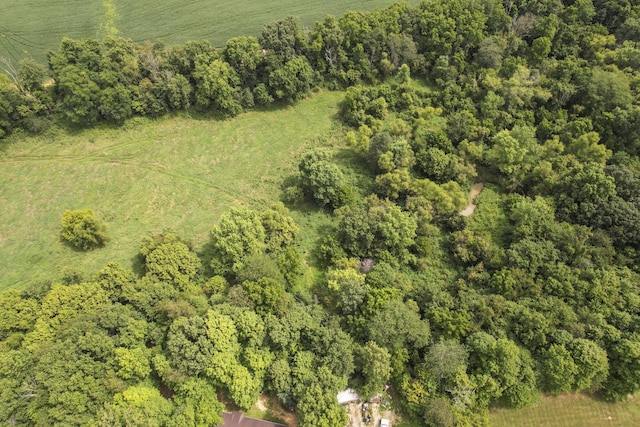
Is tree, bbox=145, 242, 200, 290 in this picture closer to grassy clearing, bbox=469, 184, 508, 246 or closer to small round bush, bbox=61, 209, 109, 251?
small round bush, bbox=61, 209, 109, 251

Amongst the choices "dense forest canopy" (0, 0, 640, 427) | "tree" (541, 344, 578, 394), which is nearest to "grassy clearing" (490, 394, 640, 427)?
"dense forest canopy" (0, 0, 640, 427)

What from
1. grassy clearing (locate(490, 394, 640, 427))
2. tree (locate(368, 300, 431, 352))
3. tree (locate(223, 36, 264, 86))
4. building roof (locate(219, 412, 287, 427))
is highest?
tree (locate(223, 36, 264, 86))

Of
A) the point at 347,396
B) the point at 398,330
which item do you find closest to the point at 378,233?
the point at 398,330

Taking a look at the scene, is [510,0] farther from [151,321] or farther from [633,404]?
[151,321]

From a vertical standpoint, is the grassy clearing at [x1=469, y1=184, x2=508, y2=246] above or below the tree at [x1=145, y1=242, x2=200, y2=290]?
below

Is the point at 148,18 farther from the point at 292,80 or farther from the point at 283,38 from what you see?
the point at 292,80

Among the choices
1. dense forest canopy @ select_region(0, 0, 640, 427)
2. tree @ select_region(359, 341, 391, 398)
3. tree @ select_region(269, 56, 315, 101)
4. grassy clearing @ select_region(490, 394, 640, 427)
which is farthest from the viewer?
tree @ select_region(269, 56, 315, 101)

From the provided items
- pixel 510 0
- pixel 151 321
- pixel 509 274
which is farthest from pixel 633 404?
pixel 510 0
